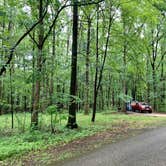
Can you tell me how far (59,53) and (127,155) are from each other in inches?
501

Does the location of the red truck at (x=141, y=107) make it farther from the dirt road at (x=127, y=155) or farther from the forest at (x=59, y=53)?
the dirt road at (x=127, y=155)

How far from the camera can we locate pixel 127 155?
6.33 metres

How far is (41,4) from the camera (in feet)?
35.4

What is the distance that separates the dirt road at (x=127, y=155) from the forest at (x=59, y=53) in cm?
315

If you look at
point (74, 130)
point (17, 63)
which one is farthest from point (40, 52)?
point (74, 130)

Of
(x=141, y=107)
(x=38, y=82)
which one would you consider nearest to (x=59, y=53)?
(x=38, y=82)

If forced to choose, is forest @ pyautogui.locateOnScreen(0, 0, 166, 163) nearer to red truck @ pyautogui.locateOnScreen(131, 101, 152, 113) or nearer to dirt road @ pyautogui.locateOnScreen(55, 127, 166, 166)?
red truck @ pyautogui.locateOnScreen(131, 101, 152, 113)

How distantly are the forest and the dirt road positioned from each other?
3146 millimetres

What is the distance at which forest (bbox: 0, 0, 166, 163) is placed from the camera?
1046cm

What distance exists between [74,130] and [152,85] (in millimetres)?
20253

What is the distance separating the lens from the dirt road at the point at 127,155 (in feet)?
18.6

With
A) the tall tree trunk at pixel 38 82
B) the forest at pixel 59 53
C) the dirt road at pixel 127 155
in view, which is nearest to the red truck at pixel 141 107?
the forest at pixel 59 53

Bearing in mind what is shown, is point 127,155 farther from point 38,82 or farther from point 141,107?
point 141,107

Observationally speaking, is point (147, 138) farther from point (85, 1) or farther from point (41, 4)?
point (41, 4)
